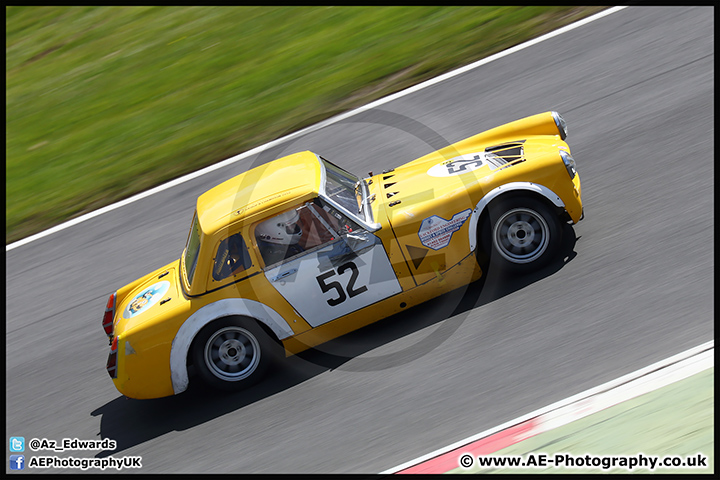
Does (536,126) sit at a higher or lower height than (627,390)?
higher

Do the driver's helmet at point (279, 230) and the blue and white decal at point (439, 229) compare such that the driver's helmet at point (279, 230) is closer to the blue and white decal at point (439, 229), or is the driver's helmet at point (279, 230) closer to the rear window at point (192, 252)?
the rear window at point (192, 252)

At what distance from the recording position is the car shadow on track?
6141mm

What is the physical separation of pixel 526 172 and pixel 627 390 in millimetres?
2068

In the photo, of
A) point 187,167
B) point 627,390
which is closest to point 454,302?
point 627,390

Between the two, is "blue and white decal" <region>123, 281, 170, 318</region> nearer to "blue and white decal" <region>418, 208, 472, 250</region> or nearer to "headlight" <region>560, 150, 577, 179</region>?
"blue and white decal" <region>418, 208, 472, 250</region>

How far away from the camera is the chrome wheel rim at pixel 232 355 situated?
20.4 feet

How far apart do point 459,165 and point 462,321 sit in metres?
1.51

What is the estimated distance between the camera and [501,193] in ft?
19.9

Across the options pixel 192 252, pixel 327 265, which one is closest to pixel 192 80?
pixel 192 252

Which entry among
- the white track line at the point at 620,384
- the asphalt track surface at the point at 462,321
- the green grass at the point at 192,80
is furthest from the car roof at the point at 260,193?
the green grass at the point at 192,80

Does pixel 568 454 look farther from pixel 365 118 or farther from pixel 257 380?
pixel 365 118

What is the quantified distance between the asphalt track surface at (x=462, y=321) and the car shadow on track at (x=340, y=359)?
0.05 ft

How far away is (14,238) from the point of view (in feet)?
32.4

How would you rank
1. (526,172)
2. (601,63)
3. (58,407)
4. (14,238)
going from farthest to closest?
1. (14,238)
2. (601,63)
3. (58,407)
4. (526,172)
